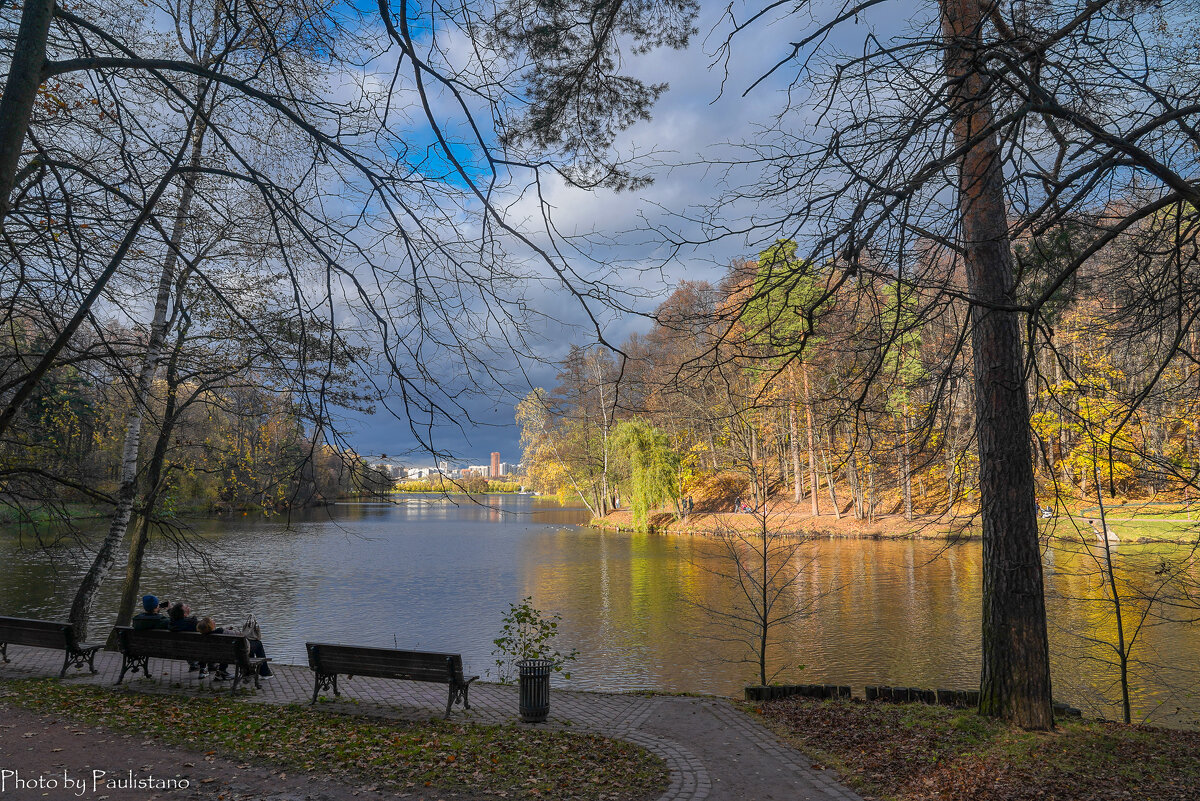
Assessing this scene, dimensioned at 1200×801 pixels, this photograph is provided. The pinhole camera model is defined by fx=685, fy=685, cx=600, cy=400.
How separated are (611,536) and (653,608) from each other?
781 inches

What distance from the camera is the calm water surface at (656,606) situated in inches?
435

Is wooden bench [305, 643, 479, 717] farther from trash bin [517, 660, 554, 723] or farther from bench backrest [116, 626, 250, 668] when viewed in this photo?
bench backrest [116, 626, 250, 668]

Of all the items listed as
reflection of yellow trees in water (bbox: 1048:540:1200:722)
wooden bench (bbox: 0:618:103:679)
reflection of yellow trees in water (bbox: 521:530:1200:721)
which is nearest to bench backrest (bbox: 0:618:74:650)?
wooden bench (bbox: 0:618:103:679)

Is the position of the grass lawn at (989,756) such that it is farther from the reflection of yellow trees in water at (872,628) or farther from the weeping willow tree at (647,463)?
the weeping willow tree at (647,463)

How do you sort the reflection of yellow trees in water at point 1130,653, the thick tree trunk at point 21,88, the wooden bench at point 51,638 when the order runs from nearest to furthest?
the thick tree trunk at point 21,88 < the reflection of yellow trees in water at point 1130,653 < the wooden bench at point 51,638

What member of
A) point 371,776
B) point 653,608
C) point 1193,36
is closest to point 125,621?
point 371,776

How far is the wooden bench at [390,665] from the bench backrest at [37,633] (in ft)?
13.3

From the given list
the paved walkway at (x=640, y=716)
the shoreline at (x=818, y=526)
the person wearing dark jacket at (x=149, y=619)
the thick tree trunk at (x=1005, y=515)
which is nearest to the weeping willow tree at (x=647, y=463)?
the shoreline at (x=818, y=526)

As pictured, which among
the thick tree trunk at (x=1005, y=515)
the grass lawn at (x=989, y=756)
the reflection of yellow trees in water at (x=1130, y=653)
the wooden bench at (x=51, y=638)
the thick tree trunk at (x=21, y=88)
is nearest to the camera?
the thick tree trunk at (x=21, y=88)

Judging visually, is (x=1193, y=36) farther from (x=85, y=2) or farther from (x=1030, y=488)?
(x=85, y=2)

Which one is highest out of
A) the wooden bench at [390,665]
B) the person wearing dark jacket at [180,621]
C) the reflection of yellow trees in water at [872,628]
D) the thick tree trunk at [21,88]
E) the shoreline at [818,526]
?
the thick tree trunk at [21,88]

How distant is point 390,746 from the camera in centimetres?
669

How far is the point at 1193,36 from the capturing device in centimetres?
463

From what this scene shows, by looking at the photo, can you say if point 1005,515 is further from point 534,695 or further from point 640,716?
point 534,695
